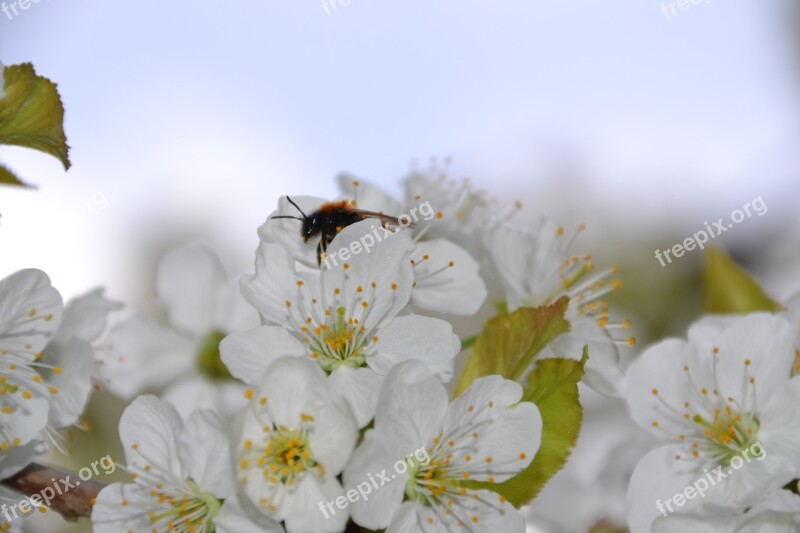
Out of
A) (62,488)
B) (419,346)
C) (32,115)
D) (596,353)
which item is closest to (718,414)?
(596,353)

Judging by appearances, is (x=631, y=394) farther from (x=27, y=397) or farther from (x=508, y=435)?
(x=27, y=397)

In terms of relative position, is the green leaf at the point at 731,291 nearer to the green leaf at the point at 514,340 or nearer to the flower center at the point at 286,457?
the green leaf at the point at 514,340

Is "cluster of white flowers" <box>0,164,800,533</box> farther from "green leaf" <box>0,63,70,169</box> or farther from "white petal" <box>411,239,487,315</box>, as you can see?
"green leaf" <box>0,63,70,169</box>

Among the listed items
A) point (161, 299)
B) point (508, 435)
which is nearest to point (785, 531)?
point (508, 435)

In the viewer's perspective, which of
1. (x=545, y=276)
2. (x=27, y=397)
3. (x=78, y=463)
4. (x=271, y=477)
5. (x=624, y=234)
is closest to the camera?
(x=271, y=477)

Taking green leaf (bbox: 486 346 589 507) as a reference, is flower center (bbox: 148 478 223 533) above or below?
above

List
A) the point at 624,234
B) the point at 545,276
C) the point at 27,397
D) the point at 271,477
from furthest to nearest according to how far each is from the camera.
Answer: the point at 624,234
the point at 545,276
the point at 27,397
the point at 271,477
